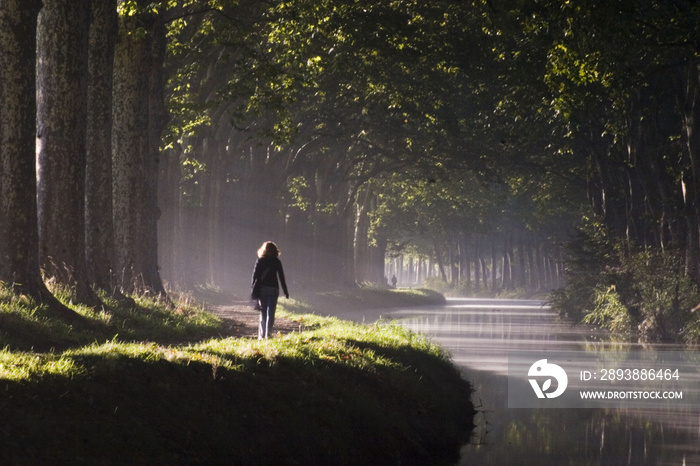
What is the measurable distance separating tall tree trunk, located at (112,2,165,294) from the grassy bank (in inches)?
298

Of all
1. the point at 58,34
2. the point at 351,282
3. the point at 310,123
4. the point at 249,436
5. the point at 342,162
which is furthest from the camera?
the point at 351,282

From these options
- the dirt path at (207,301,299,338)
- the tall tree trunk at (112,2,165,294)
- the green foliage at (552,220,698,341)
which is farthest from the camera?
the green foliage at (552,220,698,341)

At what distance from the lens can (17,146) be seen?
1647 cm

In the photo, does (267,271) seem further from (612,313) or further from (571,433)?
(612,313)

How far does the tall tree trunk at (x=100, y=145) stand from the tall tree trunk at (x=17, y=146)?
3.96m

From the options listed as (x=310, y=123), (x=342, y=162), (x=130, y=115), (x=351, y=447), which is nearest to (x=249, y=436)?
(x=351, y=447)

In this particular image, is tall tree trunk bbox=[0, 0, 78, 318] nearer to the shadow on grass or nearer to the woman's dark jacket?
the woman's dark jacket

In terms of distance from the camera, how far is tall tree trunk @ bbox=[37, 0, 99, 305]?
18312 mm

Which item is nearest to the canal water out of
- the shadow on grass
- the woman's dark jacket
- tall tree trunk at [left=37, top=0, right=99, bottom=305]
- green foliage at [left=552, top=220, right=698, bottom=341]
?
the shadow on grass

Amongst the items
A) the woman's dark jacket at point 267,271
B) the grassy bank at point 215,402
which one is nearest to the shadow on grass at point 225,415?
the grassy bank at point 215,402

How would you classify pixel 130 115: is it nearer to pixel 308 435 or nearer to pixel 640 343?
pixel 308 435

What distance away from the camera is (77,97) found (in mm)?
18484

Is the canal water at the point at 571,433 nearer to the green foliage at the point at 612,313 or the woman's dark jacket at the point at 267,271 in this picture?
the woman's dark jacket at the point at 267,271

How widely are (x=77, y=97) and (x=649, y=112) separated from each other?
753 inches
